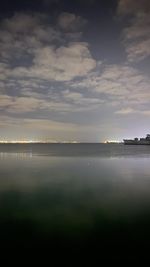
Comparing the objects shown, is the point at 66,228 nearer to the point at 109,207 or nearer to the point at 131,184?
the point at 109,207

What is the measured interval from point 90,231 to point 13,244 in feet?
13.2

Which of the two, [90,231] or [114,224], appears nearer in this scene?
[90,231]

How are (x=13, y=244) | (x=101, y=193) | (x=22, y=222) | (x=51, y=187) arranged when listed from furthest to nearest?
(x=51, y=187) < (x=101, y=193) < (x=22, y=222) < (x=13, y=244)

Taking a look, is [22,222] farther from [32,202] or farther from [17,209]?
[32,202]

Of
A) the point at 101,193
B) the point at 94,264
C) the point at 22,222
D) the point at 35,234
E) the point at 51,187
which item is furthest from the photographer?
the point at 51,187

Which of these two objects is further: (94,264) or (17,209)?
(17,209)

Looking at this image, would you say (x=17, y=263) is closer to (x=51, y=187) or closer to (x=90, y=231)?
(x=90, y=231)

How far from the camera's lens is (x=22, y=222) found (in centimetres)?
1399

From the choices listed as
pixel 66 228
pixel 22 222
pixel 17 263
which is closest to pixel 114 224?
pixel 66 228

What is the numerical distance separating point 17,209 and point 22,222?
3.04 m

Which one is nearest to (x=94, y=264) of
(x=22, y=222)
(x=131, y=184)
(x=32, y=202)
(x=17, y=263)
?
(x=17, y=263)

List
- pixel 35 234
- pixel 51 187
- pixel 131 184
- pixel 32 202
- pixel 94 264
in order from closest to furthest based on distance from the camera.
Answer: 1. pixel 94 264
2. pixel 35 234
3. pixel 32 202
4. pixel 51 187
5. pixel 131 184

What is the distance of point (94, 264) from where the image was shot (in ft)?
29.9

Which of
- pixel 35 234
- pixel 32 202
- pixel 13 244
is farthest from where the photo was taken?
pixel 32 202
